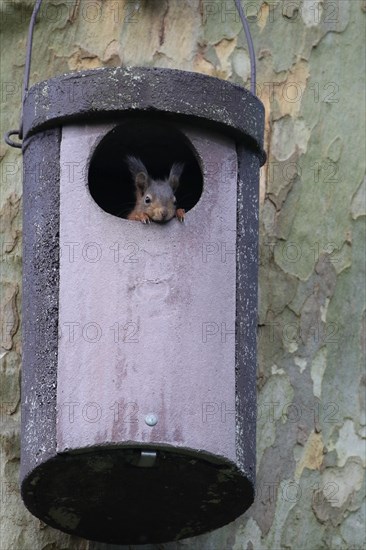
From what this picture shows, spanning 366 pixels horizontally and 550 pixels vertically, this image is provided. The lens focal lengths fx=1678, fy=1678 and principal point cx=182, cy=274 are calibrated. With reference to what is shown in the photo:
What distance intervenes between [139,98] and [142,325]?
2.25ft

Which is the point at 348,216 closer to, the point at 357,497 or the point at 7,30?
the point at 357,497

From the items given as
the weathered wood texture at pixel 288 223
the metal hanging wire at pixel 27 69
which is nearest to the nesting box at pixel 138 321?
the metal hanging wire at pixel 27 69

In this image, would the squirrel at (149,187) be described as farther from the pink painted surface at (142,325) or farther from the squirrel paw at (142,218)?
the pink painted surface at (142,325)

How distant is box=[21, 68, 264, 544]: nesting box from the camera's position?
15.8ft

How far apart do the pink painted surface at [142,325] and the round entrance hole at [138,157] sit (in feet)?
0.62

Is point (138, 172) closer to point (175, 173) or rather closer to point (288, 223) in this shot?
point (175, 173)

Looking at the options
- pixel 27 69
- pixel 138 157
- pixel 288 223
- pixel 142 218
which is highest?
pixel 27 69

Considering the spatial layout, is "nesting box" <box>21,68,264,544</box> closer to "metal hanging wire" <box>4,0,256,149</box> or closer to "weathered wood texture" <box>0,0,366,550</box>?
"metal hanging wire" <box>4,0,256,149</box>

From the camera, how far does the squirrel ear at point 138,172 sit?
216 inches

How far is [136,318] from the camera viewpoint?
191 inches

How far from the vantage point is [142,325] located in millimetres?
4848

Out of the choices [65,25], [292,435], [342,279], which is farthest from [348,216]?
[65,25]

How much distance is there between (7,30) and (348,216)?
1386 millimetres

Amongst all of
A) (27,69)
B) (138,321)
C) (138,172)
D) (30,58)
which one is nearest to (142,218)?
(138,321)
